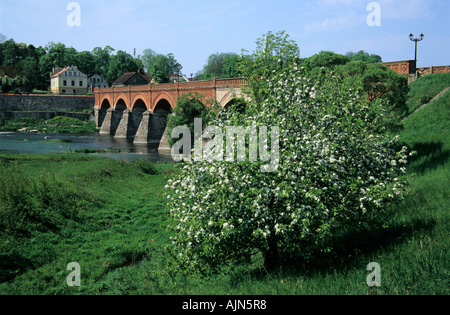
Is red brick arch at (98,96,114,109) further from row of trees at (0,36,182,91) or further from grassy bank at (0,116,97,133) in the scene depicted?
row of trees at (0,36,182,91)

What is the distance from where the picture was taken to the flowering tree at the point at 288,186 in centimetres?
890

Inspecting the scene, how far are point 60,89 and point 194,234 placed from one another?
119 m

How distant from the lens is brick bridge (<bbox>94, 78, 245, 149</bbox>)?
142ft

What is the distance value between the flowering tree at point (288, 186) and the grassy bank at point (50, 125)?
248 feet

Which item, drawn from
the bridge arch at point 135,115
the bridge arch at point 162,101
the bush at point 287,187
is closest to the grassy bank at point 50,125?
the bridge arch at point 135,115

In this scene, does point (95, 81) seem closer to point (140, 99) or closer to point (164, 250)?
point (140, 99)

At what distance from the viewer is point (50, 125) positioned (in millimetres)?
81188

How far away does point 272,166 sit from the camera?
355 inches

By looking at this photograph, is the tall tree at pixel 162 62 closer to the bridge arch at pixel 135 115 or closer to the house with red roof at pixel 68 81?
the house with red roof at pixel 68 81

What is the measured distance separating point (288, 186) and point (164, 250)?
5.17 metres

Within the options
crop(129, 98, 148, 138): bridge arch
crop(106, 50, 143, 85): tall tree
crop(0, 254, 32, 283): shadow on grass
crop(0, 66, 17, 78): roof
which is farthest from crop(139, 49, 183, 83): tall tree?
crop(0, 254, 32, 283): shadow on grass

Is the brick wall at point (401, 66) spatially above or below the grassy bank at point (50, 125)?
above

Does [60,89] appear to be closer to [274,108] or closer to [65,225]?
[65,225]
